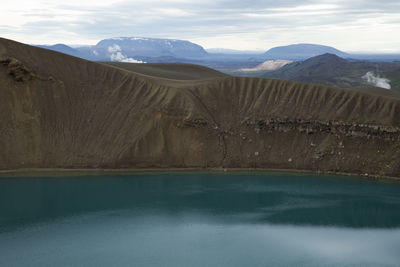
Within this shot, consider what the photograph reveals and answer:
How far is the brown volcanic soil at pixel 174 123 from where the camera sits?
61.5m

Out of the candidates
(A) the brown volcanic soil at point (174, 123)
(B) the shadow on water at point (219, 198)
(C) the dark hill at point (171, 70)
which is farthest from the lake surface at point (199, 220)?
(C) the dark hill at point (171, 70)

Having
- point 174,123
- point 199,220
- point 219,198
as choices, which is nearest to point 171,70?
point 174,123

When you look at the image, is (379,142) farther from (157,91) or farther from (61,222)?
(61,222)

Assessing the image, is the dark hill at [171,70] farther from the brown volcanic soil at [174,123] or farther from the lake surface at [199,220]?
the lake surface at [199,220]

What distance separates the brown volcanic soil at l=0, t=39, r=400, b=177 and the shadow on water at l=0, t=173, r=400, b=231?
334 centimetres

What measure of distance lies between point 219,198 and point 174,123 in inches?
660

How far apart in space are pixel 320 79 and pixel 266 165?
125713 millimetres

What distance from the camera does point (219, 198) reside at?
52.9 metres

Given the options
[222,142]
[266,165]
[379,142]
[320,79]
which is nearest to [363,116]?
[379,142]

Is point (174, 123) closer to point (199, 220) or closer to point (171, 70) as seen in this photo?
point (199, 220)

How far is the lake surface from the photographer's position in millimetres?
36688

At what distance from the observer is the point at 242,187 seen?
56719mm

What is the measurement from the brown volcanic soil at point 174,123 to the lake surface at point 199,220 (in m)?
3.24

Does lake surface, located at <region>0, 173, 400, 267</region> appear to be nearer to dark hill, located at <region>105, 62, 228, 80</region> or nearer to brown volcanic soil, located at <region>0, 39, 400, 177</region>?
brown volcanic soil, located at <region>0, 39, 400, 177</region>
